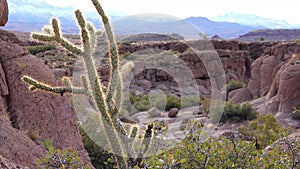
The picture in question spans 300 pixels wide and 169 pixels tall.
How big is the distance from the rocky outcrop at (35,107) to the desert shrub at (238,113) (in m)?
11.6

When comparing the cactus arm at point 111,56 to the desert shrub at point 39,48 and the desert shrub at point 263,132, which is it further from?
the desert shrub at point 39,48

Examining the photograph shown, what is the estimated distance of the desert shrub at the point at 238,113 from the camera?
58.7 feet

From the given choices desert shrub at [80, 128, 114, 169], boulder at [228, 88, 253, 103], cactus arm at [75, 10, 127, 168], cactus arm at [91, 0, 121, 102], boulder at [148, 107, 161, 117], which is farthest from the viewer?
boulder at [228, 88, 253, 103]

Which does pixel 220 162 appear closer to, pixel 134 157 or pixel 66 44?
pixel 134 157

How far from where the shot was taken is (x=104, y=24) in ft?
14.8

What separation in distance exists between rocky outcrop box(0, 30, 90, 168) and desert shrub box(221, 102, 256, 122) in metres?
11.6

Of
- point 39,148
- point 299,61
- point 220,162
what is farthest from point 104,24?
point 299,61

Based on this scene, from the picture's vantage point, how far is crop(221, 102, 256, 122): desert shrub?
58.7ft

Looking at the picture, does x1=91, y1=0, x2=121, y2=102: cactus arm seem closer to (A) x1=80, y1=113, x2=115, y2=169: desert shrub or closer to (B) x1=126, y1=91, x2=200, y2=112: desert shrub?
(A) x1=80, y1=113, x2=115, y2=169: desert shrub

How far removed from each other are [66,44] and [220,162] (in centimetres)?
215

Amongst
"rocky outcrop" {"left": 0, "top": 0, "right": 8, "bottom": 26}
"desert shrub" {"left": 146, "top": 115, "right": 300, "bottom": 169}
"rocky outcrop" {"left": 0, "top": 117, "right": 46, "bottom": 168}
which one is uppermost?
"rocky outcrop" {"left": 0, "top": 0, "right": 8, "bottom": 26}

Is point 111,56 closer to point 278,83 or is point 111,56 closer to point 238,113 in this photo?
point 238,113

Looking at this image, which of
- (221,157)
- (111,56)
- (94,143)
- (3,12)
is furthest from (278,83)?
(111,56)

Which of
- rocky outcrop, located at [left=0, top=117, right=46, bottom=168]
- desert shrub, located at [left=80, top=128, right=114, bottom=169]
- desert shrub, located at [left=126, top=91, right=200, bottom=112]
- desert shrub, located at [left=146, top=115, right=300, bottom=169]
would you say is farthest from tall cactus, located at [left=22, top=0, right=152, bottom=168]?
desert shrub, located at [left=126, top=91, right=200, bottom=112]
